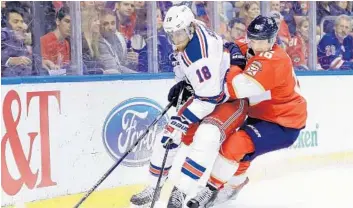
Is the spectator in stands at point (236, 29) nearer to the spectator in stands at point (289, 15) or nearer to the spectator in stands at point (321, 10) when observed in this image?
the spectator in stands at point (289, 15)

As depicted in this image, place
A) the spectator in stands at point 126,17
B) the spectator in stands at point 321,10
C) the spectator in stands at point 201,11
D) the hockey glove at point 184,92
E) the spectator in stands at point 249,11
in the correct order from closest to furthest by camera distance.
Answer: the hockey glove at point 184,92
the spectator in stands at point 126,17
the spectator in stands at point 201,11
the spectator in stands at point 249,11
the spectator in stands at point 321,10

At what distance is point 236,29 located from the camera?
500 centimetres

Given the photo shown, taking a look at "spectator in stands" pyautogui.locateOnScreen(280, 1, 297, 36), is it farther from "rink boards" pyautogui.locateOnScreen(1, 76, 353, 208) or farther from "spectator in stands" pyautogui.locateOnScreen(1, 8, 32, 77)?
"spectator in stands" pyautogui.locateOnScreen(1, 8, 32, 77)

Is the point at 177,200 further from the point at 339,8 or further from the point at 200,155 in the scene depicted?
the point at 339,8

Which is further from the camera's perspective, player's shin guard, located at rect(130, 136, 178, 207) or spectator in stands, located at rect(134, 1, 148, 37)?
spectator in stands, located at rect(134, 1, 148, 37)

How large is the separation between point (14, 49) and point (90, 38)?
21.3 inches

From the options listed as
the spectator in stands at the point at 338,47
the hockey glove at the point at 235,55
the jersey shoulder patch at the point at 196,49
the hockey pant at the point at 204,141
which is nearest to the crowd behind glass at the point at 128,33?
the spectator in stands at the point at 338,47

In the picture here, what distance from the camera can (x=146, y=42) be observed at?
4570 millimetres

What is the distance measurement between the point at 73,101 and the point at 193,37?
88 cm

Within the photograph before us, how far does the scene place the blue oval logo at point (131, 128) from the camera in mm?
4129

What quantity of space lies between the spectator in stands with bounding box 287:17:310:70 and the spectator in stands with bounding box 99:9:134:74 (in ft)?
4.84

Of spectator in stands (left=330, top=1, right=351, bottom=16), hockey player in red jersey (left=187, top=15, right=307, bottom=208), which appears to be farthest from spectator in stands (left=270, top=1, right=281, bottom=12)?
hockey player in red jersey (left=187, top=15, right=307, bottom=208)

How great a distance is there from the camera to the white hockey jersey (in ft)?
10.9

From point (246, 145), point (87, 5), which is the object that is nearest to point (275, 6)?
point (87, 5)
